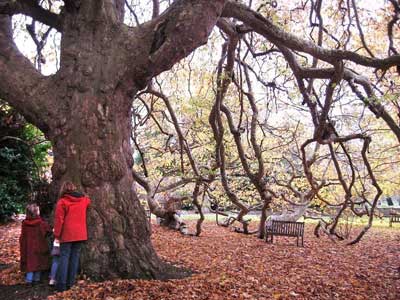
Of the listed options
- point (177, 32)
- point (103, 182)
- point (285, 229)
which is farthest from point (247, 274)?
point (285, 229)

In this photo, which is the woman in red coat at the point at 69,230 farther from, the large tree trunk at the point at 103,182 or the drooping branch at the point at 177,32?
the drooping branch at the point at 177,32

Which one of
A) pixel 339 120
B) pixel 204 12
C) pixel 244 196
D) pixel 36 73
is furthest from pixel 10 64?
pixel 244 196

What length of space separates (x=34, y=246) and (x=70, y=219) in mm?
779

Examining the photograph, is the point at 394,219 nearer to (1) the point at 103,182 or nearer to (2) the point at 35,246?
(1) the point at 103,182

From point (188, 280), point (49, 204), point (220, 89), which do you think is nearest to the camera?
point (188, 280)

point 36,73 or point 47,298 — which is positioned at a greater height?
point 36,73

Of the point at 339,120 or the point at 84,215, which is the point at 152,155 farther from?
the point at 84,215

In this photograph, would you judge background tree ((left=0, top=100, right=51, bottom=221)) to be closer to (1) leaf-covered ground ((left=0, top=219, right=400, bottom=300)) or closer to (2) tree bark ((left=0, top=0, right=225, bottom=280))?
(1) leaf-covered ground ((left=0, top=219, right=400, bottom=300))

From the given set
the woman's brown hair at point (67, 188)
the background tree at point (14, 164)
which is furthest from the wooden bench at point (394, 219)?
the woman's brown hair at point (67, 188)

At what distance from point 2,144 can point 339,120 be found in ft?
33.5

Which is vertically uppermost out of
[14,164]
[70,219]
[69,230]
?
[14,164]

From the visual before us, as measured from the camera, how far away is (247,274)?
6.50 m

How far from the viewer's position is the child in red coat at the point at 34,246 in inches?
197

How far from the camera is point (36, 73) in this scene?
5.54 metres
